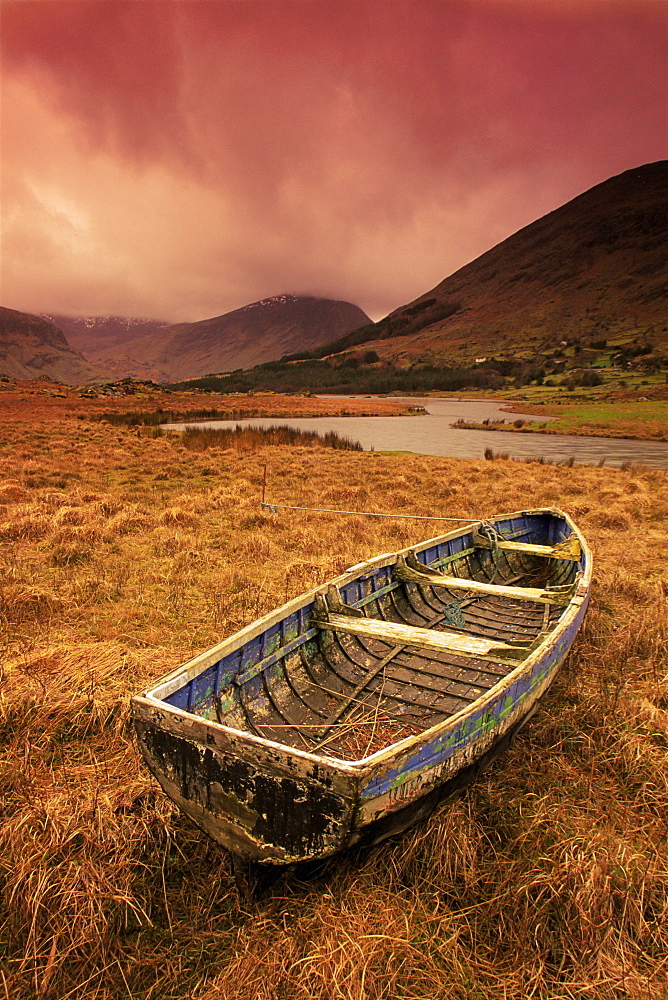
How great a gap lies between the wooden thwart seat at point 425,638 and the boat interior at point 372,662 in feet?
0.04

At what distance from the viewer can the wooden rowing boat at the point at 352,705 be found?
2.86 meters

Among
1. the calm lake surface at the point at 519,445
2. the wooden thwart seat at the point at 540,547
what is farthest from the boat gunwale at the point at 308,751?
the calm lake surface at the point at 519,445

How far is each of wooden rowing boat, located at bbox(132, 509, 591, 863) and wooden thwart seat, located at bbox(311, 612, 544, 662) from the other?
0.8 inches

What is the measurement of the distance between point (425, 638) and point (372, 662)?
34.8 inches

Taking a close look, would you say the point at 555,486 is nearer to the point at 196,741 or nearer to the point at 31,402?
the point at 196,741

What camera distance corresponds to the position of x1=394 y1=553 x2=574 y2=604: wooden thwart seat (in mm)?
6667

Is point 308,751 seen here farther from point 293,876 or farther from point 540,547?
point 540,547

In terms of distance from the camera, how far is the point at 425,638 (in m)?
5.03

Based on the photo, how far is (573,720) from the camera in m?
5.20

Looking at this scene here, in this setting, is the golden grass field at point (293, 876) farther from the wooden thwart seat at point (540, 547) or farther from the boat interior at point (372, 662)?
the wooden thwart seat at point (540, 547)

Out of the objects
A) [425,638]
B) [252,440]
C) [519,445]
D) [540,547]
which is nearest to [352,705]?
[425,638]

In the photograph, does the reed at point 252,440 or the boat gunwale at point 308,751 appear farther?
the reed at point 252,440

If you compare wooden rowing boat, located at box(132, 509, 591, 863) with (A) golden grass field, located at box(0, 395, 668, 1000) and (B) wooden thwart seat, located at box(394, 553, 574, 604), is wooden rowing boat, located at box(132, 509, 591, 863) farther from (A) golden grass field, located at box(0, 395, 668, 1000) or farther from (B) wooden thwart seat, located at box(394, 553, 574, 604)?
Result: (A) golden grass field, located at box(0, 395, 668, 1000)

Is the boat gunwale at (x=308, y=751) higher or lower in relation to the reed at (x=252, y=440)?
higher
